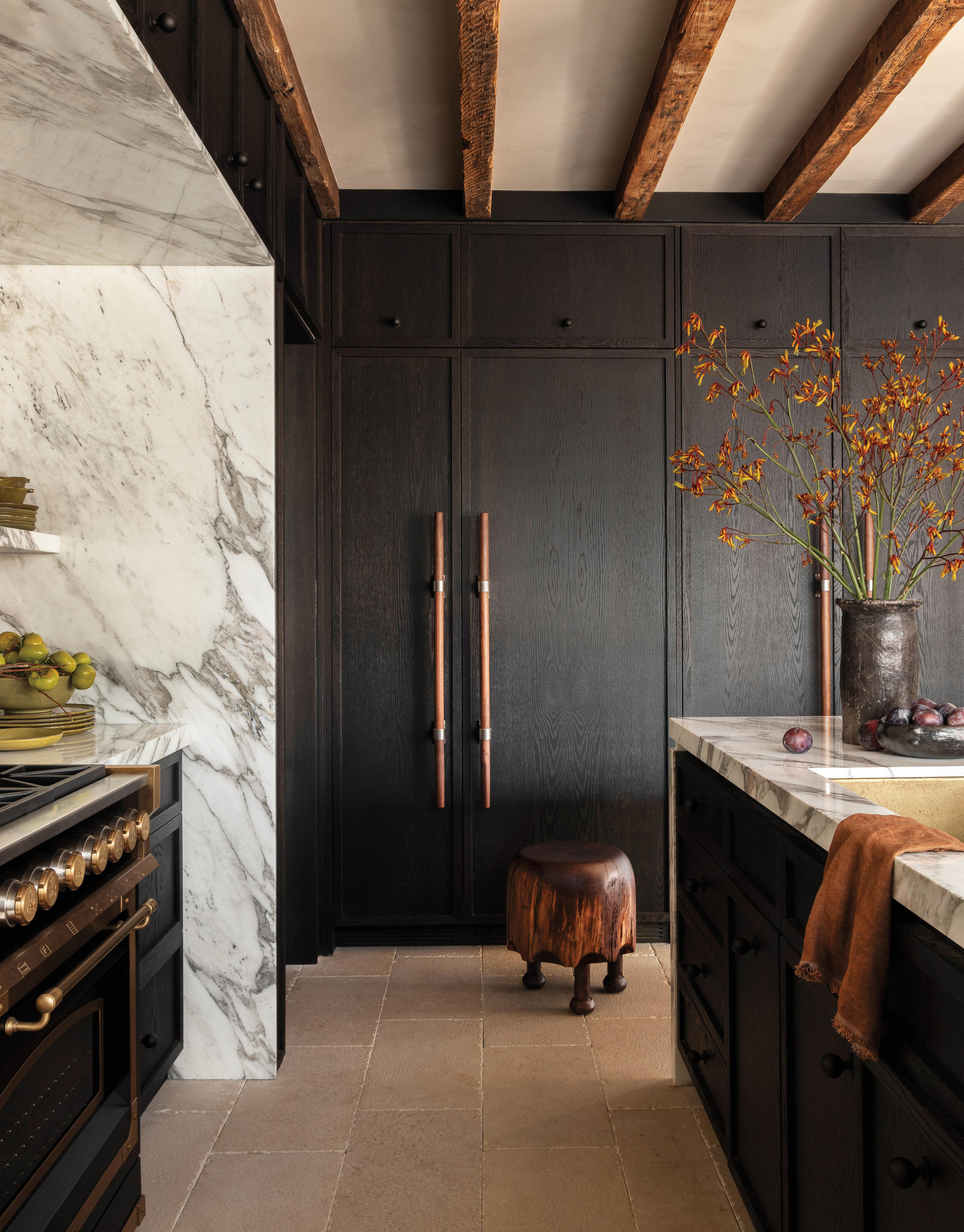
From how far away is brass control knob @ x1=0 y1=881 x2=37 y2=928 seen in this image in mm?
1280

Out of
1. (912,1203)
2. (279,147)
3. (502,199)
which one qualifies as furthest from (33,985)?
(502,199)

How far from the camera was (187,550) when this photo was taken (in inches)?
98.1

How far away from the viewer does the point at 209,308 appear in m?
2.49

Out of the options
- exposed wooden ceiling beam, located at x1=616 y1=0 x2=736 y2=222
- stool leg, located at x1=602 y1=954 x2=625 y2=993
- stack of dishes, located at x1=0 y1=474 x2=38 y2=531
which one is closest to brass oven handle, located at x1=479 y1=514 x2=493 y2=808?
stool leg, located at x1=602 y1=954 x2=625 y2=993

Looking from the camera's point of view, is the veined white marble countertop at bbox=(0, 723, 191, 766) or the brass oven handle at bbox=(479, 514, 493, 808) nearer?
the veined white marble countertop at bbox=(0, 723, 191, 766)

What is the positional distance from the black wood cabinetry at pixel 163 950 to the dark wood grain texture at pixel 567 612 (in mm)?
1232

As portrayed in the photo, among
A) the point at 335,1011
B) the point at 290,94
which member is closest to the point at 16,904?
the point at 335,1011

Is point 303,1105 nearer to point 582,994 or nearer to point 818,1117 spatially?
point 582,994

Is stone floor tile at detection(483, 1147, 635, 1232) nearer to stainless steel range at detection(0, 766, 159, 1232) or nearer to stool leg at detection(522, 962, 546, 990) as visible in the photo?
stainless steel range at detection(0, 766, 159, 1232)

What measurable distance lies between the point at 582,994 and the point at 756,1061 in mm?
1191

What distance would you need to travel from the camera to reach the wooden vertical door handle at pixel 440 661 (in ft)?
10.8

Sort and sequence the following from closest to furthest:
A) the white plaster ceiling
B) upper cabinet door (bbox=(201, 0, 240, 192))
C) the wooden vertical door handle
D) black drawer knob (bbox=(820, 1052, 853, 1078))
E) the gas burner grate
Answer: black drawer knob (bbox=(820, 1052, 853, 1078))
the gas burner grate
upper cabinet door (bbox=(201, 0, 240, 192))
the white plaster ceiling
the wooden vertical door handle

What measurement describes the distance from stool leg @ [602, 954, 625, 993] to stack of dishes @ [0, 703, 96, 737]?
1.78 meters

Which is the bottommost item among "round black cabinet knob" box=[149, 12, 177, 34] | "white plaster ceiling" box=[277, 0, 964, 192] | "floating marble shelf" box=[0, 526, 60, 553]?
"floating marble shelf" box=[0, 526, 60, 553]
